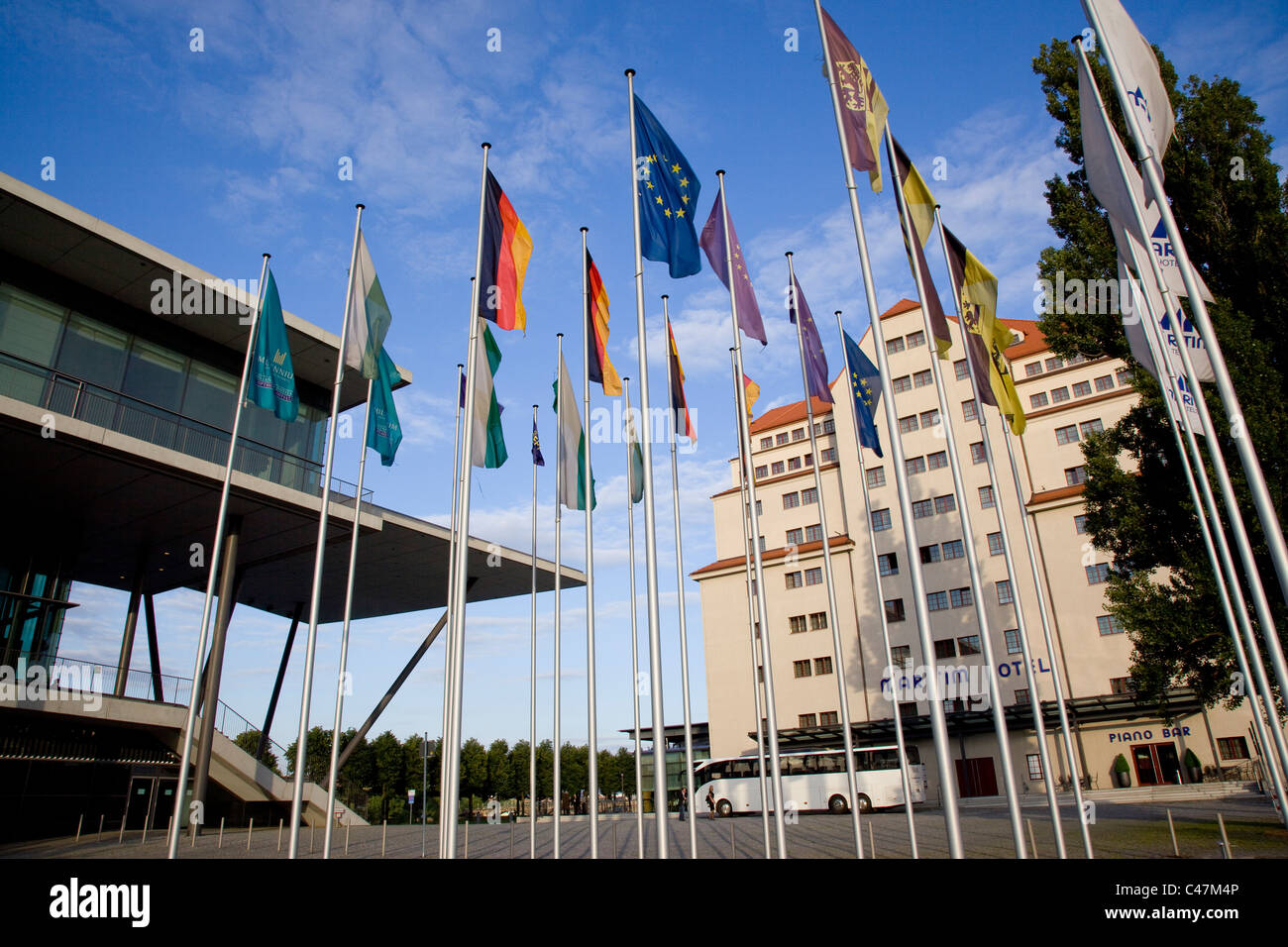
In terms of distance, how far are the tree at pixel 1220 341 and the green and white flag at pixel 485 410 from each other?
16661 mm

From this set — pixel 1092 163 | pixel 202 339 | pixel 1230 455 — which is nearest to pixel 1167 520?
pixel 1230 455

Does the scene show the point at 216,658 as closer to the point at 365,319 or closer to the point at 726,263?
the point at 365,319

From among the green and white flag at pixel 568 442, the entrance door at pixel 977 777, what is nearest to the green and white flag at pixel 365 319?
the green and white flag at pixel 568 442

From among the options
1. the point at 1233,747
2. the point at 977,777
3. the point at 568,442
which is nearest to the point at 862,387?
the point at 568,442

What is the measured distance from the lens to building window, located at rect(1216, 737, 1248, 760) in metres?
37.7

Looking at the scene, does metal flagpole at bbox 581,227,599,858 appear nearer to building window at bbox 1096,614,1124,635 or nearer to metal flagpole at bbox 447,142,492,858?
metal flagpole at bbox 447,142,492,858

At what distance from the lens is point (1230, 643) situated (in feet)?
62.3

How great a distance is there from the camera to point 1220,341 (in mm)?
18922

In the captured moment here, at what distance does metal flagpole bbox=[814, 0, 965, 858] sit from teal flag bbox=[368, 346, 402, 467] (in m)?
11.7

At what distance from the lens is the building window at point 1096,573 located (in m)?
43.0

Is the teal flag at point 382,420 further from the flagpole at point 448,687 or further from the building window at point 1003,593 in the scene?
the building window at point 1003,593

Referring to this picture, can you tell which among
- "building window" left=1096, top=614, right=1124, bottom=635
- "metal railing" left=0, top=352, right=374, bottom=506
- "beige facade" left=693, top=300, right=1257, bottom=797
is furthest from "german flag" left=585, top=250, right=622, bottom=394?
"building window" left=1096, top=614, right=1124, bottom=635

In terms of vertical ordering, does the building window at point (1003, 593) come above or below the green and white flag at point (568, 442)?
above

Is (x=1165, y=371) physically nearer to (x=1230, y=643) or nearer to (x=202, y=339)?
(x=1230, y=643)
